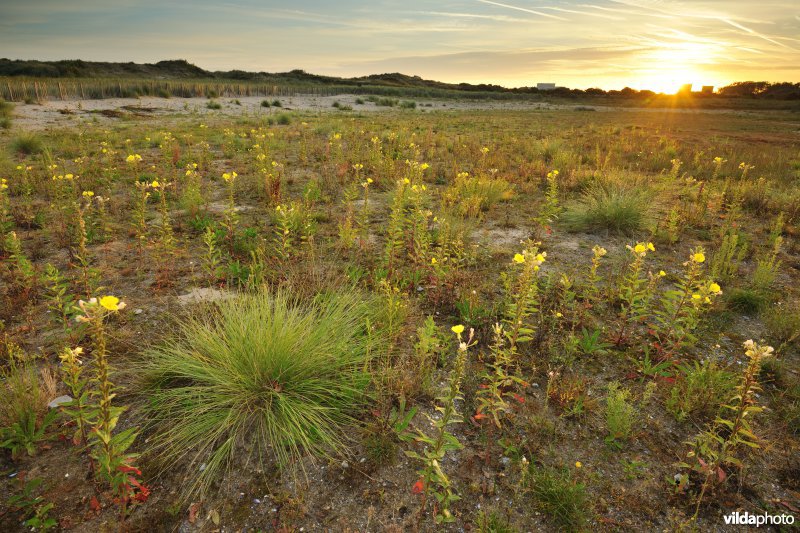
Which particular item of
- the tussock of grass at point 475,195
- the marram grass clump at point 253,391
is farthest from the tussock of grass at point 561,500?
the tussock of grass at point 475,195

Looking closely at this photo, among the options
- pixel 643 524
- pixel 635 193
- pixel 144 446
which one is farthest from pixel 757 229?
pixel 144 446

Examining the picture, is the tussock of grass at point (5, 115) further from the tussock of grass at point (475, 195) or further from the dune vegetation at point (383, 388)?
the tussock of grass at point (475, 195)

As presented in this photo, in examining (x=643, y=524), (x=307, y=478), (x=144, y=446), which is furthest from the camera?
(x=144, y=446)

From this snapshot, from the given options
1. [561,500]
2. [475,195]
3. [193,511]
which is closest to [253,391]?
[193,511]

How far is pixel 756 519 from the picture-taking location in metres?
2.19

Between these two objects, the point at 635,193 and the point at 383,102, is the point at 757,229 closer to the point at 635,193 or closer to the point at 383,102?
the point at 635,193

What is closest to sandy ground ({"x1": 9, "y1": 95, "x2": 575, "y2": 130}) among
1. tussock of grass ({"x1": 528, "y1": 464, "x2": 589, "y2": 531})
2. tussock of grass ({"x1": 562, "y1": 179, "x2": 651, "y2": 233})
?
Result: tussock of grass ({"x1": 562, "y1": 179, "x2": 651, "y2": 233})

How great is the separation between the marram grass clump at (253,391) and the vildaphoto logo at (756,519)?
7.50 ft

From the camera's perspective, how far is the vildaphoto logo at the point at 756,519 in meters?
2.18

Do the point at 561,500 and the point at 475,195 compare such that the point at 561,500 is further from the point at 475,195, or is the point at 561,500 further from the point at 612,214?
the point at 475,195

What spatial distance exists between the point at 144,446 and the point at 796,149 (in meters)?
21.3

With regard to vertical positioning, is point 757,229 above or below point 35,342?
above

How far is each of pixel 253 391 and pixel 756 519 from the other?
122 inches

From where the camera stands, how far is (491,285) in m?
4.54
